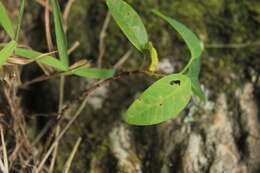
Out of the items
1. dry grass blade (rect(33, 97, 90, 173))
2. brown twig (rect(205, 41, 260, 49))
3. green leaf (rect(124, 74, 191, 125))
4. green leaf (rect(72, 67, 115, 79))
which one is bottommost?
brown twig (rect(205, 41, 260, 49))

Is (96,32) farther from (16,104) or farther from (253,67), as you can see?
(253,67)

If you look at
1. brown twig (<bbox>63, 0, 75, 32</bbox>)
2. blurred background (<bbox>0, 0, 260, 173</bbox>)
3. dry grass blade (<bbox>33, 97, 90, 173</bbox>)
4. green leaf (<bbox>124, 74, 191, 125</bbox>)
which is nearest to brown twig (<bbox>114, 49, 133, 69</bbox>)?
blurred background (<bbox>0, 0, 260, 173</bbox>)

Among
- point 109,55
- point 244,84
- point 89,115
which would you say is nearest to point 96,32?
point 109,55

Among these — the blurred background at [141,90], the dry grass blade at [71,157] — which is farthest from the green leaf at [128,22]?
the dry grass blade at [71,157]

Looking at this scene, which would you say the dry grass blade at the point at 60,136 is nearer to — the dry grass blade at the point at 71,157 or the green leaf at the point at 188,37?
the dry grass blade at the point at 71,157

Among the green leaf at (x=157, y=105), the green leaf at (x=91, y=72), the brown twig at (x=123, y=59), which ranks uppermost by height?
the green leaf at (x=91, y=72)

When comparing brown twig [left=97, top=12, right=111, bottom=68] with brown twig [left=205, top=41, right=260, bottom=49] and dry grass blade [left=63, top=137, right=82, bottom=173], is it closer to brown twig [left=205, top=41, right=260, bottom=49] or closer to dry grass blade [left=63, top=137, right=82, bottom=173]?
dry grass blade [left=63, top=137, right=82, bottom=173]
